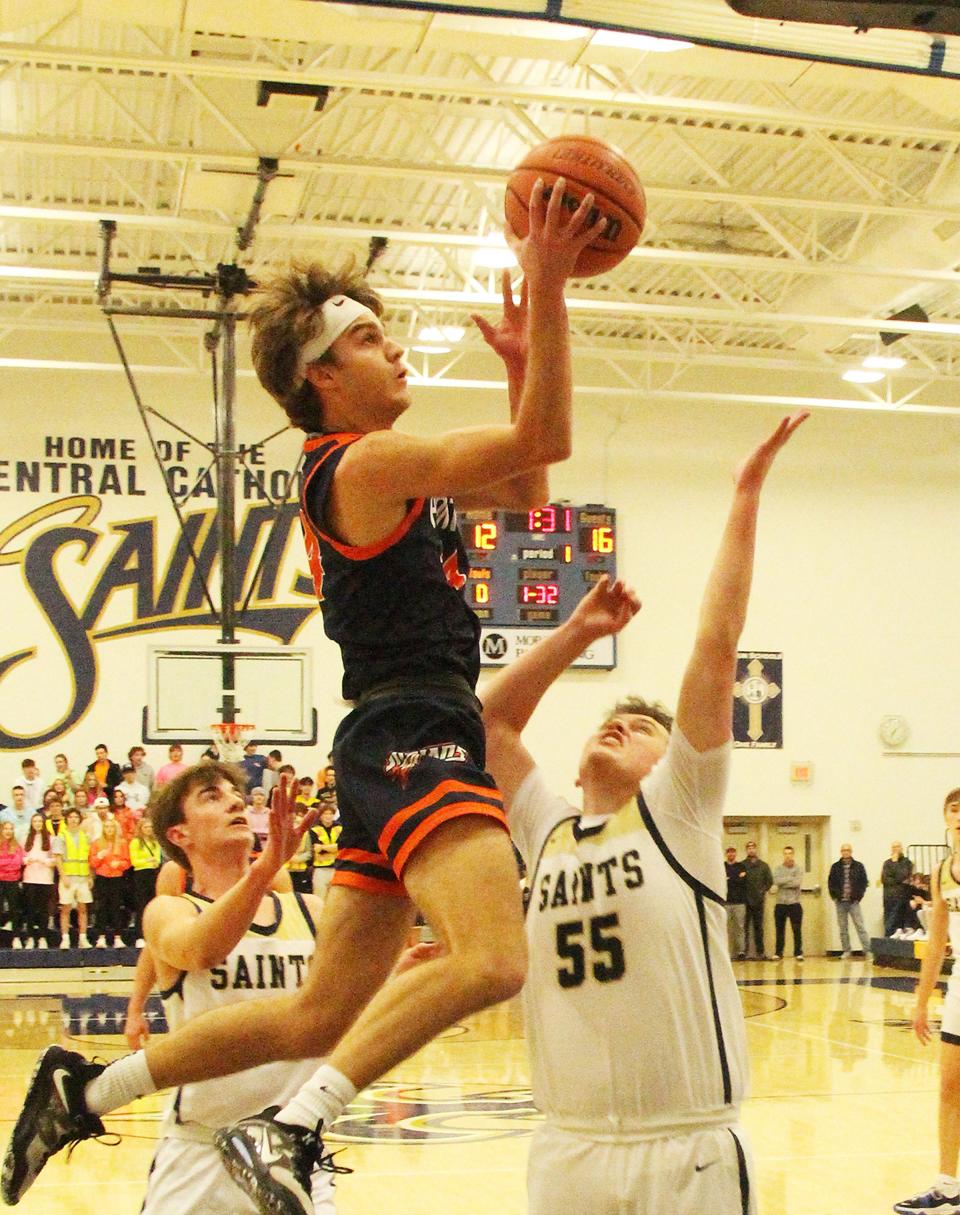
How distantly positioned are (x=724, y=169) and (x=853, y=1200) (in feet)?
43.2

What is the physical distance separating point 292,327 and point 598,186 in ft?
2.55

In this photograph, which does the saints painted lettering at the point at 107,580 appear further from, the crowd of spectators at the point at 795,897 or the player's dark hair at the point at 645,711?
the player's dark hair at the point at 645,711

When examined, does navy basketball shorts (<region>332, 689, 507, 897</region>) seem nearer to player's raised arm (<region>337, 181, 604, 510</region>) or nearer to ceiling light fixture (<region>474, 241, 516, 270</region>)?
player's raised arm (<region>337, 181, 604, 510</region>)

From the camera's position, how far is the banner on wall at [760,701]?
904 inches

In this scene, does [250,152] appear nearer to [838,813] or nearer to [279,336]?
[279,336]

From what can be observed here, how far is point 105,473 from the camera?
2156cm

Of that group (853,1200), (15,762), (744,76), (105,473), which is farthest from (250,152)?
(853,1200)

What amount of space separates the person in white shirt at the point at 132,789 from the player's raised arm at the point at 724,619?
639 inches

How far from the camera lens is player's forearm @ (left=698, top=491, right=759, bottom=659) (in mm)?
3457

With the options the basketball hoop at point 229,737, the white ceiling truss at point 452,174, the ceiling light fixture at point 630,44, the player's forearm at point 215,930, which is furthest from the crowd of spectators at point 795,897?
the player's forearm at point 215,930

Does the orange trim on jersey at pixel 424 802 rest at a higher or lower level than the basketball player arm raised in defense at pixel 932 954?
higher

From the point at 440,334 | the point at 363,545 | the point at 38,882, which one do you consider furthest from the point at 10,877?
the point at 363,545

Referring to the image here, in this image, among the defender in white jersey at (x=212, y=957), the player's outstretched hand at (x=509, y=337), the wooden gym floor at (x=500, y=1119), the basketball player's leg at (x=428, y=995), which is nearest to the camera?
the basketball player's leg at (x=428, y=995)

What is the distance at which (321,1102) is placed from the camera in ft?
9.84
